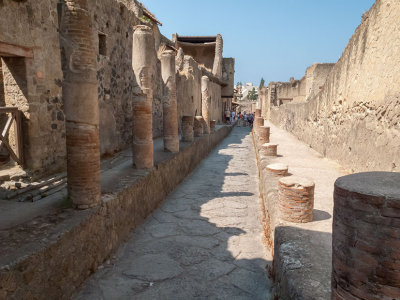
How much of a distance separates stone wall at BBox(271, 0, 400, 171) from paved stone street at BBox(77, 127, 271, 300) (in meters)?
2.03

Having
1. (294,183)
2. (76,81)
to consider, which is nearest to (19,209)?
(76,81)

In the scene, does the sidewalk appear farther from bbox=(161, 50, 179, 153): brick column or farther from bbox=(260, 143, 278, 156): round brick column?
bbox=(161, 50, 179, 153): brick column

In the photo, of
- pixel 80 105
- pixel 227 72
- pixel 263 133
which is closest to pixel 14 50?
pixel 80 105

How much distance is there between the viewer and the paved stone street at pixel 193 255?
2.98 m

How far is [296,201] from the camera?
327 centimetres

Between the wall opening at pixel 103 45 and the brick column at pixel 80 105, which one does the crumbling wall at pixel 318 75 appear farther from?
the brick column at pixel 80 105

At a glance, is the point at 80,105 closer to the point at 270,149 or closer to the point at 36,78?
the point at 36,78

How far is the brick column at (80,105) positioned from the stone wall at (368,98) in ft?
12.4

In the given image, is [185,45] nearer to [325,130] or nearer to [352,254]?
[325,130]

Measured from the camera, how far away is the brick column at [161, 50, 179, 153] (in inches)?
283

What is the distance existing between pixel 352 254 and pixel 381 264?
13 centimetres

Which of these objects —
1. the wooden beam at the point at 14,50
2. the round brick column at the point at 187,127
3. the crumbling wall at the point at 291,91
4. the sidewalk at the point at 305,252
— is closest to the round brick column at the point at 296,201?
the sidewalk at the point at 305,252

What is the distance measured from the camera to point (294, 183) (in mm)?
3375

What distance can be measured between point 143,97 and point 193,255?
291 cm
